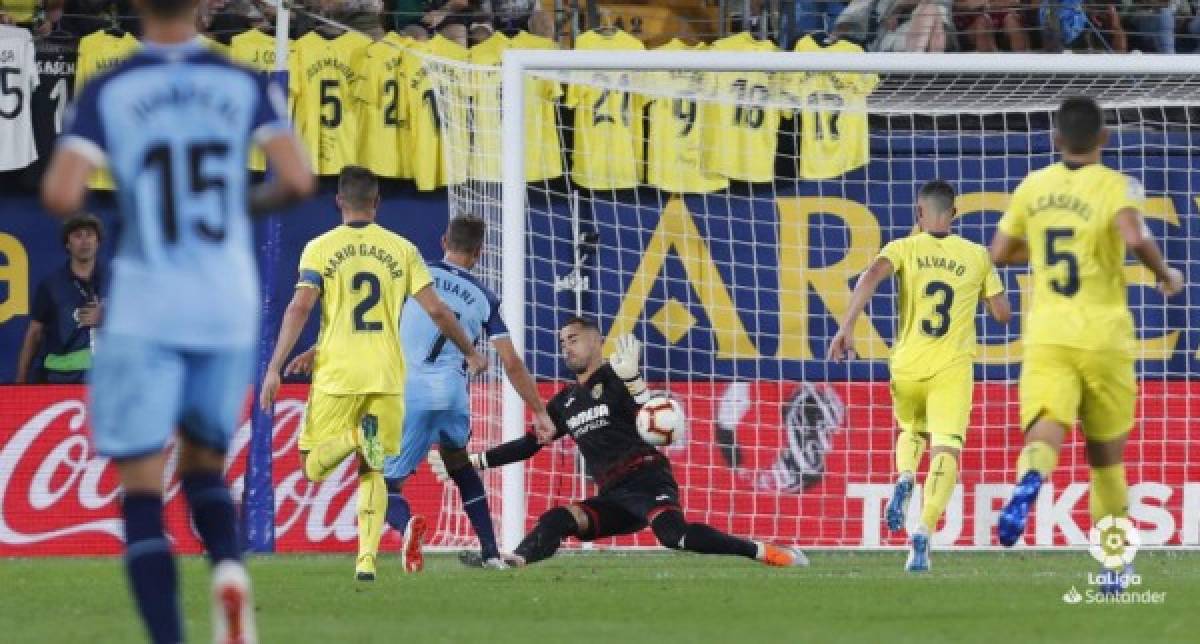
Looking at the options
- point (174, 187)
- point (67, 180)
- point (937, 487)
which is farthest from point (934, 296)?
point (67, 180)

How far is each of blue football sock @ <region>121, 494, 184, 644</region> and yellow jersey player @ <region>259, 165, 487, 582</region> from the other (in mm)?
5352

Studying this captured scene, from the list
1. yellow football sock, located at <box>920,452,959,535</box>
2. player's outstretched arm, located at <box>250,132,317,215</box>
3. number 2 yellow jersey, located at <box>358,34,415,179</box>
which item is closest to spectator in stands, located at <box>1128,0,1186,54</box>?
number 2 yellow jersey, located at <box>358,34,415,179</box>

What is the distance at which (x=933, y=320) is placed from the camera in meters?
13.3

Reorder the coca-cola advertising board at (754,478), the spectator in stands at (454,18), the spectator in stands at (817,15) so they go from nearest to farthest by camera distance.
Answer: the coca-cola advertising board at (754,478) < the spectator in stands at (454,18) < the spectator in stands at (817,15)

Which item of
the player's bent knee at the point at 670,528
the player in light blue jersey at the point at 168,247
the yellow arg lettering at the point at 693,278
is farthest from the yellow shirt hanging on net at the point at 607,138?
the player in light blue jersey at the point at 168,247

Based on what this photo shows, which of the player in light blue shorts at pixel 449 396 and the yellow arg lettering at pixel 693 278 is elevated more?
the yellow arg lettering at pixel 693 278

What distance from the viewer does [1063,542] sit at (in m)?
16.1

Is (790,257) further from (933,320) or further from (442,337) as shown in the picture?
(442,337)

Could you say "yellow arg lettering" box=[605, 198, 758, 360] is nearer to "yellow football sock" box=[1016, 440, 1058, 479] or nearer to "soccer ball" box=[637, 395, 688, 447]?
"soccer ball" box=[637, 395, 688, 447]

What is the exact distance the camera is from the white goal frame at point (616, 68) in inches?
552

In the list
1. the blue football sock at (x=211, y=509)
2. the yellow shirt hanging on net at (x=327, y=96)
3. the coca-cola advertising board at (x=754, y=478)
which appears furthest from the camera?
the yellow shirt hanging on net at (x=327, y=96)

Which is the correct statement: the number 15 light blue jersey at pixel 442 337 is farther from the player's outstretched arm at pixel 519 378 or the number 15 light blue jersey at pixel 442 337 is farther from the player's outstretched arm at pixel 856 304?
the player's outstretched arm at pixel 856 304

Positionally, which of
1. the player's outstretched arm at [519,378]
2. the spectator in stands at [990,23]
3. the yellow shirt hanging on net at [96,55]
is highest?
the spectator in stands at [990,23]

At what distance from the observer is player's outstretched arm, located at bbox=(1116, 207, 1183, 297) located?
357 inches
